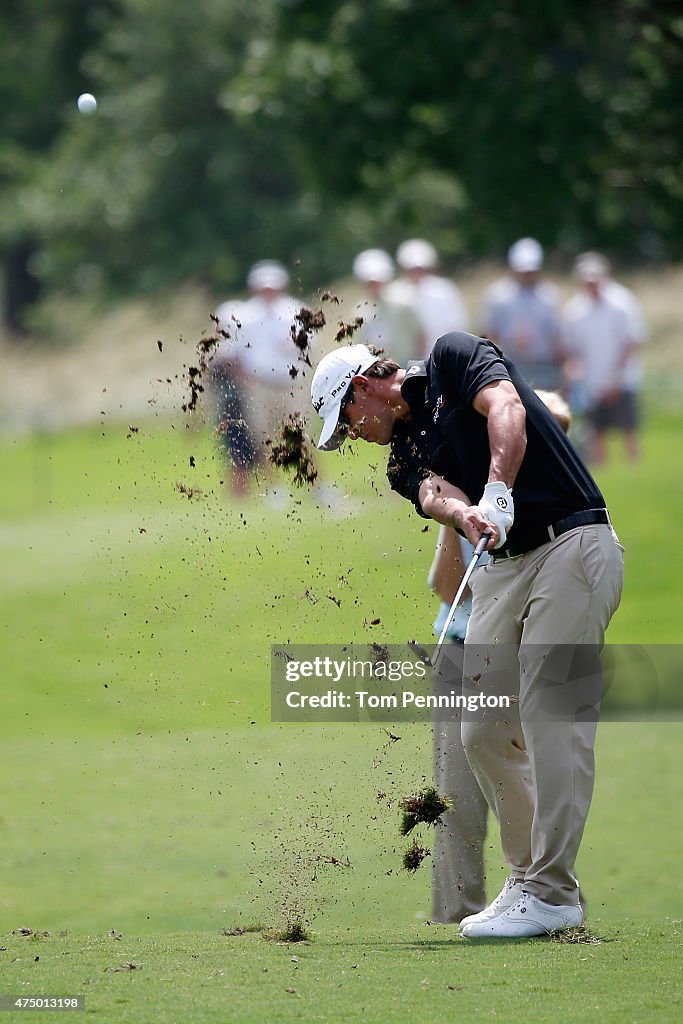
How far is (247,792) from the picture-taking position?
895cm

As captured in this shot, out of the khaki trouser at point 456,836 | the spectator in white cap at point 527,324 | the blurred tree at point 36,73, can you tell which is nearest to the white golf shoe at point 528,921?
the khaki trouser at point 456,836

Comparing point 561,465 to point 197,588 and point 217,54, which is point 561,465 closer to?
point 197,588

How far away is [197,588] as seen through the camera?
14.0 metres

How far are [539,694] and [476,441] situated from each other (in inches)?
34.0

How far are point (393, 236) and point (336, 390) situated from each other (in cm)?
2901

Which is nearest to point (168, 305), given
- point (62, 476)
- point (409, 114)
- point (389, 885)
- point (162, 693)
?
point (62, 476)

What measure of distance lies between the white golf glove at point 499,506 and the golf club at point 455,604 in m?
0.06

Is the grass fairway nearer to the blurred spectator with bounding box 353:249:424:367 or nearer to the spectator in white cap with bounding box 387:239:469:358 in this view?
the blurred spectator with bounding box 353:249:424:367

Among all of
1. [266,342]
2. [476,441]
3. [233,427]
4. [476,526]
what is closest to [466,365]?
[476,441]

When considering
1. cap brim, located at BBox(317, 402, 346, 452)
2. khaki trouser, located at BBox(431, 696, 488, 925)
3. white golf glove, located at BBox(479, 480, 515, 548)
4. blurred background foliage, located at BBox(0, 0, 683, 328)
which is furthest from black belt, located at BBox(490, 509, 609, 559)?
blurred background foliage, located at BBox(0, 0, 683, 328)

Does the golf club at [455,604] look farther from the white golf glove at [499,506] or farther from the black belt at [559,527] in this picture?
the black belt at [559,527]

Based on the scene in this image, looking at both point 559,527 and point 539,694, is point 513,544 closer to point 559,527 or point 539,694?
point 559,527

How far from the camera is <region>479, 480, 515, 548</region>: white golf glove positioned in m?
5.28

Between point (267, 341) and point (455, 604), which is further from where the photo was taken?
point (267, 341)
